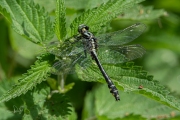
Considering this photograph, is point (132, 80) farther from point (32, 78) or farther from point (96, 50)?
point (32, 78)

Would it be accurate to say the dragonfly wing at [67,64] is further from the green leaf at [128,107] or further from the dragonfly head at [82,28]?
the green leaf at [128,107]

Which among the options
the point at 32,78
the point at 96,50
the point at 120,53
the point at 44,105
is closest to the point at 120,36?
the point at 120,53

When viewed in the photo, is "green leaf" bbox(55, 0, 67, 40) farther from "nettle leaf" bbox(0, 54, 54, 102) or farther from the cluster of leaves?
"nettle leaf" bbox(0, 54, 54, 102)

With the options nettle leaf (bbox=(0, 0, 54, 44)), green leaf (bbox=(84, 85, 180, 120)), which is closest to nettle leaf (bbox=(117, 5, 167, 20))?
green leaf (bbox=(84, 85, 180, 120))

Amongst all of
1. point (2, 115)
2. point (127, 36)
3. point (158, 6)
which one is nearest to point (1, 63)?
point (2, 115)

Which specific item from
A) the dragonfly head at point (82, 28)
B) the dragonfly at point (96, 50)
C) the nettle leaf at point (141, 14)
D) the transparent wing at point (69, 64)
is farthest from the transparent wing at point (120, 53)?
the nettle leaf at point (141, 14)

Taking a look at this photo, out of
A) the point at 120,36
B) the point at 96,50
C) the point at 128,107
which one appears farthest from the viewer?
the point at 128,107
